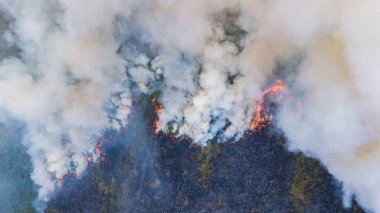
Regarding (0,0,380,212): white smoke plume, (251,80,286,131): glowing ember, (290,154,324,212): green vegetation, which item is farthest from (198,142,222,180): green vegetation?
(290,154,324,212): green vegetation

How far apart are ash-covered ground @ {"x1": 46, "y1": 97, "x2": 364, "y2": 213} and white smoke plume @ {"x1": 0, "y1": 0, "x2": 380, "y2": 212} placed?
30.1 inches

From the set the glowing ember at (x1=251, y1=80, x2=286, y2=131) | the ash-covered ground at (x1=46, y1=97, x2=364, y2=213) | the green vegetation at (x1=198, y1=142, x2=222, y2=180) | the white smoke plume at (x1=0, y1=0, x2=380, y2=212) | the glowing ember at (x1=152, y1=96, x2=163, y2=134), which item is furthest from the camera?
the glowing ember at (x1=152, y1=96, x2=163, y2=134)

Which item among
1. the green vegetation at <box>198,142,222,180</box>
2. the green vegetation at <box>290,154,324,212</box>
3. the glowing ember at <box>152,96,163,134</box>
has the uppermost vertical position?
the glowing ember at <box>152,96,163,134</box>

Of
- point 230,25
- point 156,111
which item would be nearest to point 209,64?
point 230,25

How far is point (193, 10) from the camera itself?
2442cm

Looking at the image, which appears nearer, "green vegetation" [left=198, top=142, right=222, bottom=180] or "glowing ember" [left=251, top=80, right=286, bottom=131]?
"glowing ember" [left=251, top=80, right=286, bottom=131]

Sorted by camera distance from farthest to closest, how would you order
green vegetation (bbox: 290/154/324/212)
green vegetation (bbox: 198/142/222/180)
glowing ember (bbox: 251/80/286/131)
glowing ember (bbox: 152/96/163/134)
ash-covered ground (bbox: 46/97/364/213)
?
glowing ember (bbox: 152/96/163/134)
green vegetation (bbox: 198/142/222/180)
glowing ember (bbox: 251/80/286/131)
ash-covered ground (bbox: 46/97/364/213)
green vegetation (bbox: 290/154/324/212)

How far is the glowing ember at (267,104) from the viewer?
78.0ft

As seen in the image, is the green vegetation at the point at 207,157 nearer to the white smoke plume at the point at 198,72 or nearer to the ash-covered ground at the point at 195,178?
the ash-covered ground at the point at 195,178

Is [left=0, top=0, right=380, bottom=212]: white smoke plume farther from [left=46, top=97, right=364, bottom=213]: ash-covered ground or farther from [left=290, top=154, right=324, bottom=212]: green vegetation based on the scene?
[left=46, top=97, right=364, bottom=213]: ash-covered ground

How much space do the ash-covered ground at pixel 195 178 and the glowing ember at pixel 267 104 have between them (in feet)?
1.43

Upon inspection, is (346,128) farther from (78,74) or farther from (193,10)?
(78,74)

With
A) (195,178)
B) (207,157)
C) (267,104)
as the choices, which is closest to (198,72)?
(267,104)

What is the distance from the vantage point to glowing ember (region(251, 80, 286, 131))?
2378 centimetres
